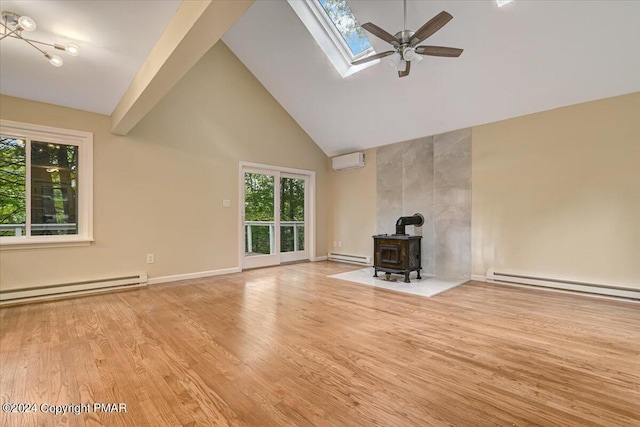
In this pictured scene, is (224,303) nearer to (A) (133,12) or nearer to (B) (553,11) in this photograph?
(A) (133,12)

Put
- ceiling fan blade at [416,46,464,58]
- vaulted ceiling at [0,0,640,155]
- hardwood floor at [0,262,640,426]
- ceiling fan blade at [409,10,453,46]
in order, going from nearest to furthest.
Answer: hardwood floor at [0,262,640,426], vaulted ceiling at [0,0,640,155], ceiling fan blade at [409,10,453,46], ceiling fan blade at [416,46,464,58]

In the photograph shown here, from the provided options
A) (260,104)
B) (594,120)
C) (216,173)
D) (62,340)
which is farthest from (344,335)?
(260,104)

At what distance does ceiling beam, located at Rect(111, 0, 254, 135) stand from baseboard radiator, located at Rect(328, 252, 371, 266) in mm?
4717

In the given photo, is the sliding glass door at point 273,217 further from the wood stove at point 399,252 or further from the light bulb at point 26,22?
the light bulb at point 26,22

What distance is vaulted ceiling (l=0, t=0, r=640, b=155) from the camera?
2426mm

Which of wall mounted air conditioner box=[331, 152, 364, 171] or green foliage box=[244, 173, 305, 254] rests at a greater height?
wall mounted air conditioner box=[331, 152, 364, 171]

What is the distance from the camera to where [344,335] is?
8.10 feet

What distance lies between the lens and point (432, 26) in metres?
2.69

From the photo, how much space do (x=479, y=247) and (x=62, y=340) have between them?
17.4 ft

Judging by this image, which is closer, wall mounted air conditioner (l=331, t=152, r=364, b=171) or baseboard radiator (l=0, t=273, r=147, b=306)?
baseboard radiator (l=0, t=273, r=147, b=306)

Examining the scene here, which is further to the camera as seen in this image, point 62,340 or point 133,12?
point 62,340

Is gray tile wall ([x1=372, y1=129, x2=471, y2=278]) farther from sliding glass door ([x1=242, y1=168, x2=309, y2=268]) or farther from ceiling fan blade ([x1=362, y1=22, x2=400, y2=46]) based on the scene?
ceiling fan blade ([x1=362, y1=22, x2=400, y2=46])

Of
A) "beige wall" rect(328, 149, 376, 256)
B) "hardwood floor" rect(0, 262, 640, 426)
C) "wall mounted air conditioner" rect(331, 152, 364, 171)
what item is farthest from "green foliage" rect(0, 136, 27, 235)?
"beige wall" rect(328, 149, 376, 256)

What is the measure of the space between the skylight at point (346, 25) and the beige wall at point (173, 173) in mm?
2005
